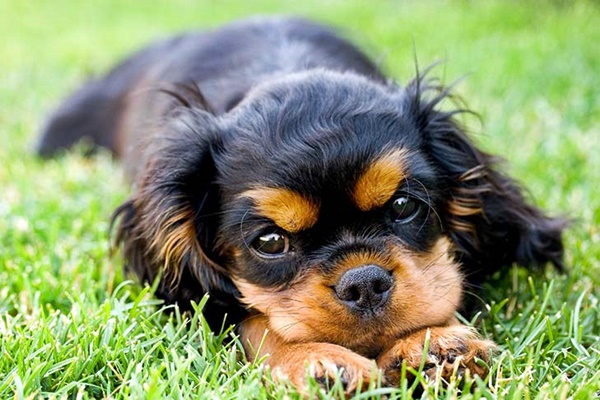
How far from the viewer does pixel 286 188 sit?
2877 millimetres

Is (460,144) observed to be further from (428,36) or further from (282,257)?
(428,36)

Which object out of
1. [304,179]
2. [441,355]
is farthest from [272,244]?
[441,355]

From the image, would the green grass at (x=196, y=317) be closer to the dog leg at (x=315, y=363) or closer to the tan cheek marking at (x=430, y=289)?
the dog leg at (x=315, y=363)

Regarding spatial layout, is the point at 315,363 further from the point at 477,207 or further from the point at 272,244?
the point at 477,207

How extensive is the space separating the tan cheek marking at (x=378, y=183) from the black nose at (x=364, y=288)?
28 centimetres

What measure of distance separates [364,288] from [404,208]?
484mm

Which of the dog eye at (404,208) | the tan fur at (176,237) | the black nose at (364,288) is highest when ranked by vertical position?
the dog eye at (404,208)

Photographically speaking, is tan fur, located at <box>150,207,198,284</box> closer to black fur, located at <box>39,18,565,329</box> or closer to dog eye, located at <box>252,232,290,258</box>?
black fur, located at <box>39,18,565,329</box>

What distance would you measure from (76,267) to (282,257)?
1.28 m

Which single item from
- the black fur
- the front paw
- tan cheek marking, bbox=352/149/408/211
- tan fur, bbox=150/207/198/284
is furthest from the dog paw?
tan fur, bbox=150/207/198/284

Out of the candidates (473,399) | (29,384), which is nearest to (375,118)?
(473,399)

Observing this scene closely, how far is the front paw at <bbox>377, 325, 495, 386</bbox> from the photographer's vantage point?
2.54 metres

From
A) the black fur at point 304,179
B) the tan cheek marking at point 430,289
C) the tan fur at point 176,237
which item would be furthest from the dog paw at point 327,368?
the tan fur at point 176,237

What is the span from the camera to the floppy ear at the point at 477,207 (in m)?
3.40
